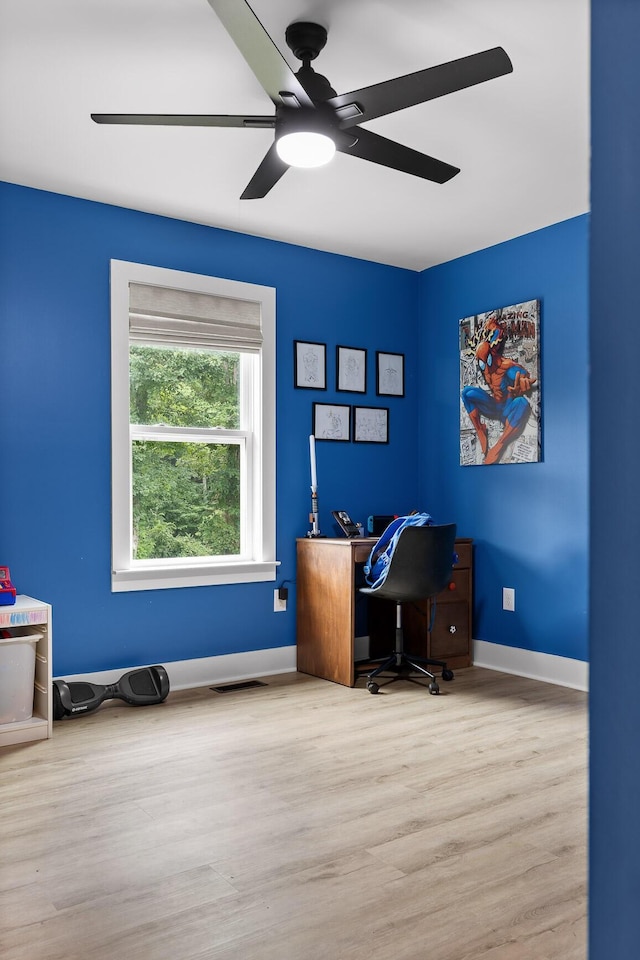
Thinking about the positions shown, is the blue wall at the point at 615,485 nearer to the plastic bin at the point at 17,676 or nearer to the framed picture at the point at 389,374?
the plastic bin at the point at 17,676

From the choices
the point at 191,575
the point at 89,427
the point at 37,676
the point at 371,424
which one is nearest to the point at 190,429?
the point at 89,427

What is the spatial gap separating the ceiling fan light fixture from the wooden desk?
208cm

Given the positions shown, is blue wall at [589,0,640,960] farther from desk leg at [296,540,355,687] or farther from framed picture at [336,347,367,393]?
framed picture at [336,347,367,393]

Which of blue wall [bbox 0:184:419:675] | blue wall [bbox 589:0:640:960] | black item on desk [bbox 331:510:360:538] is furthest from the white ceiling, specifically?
blue wall [bbox 589:0:640:960]

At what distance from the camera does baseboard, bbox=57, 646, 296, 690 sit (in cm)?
391

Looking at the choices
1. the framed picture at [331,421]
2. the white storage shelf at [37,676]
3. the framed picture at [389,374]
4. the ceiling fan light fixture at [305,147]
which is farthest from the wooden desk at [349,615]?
the ceiling fan light fixture at [305,147]

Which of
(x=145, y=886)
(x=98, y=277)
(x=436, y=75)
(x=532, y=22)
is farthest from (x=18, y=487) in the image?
(x=532, y=22)

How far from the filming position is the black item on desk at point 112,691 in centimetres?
345

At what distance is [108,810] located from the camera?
98.5 inches

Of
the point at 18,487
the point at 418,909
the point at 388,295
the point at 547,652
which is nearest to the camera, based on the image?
the point at 418,909

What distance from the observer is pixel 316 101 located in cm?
240

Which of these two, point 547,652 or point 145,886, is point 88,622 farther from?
point 547,652

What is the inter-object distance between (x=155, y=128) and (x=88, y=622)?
7.58 ft

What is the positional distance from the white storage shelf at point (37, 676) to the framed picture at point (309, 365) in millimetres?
2049
